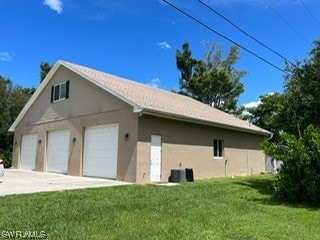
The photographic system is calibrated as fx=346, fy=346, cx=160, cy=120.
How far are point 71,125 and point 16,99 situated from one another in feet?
58.5

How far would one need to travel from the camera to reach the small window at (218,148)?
1985 centimetres

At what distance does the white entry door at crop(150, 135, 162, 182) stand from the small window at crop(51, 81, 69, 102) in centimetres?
707

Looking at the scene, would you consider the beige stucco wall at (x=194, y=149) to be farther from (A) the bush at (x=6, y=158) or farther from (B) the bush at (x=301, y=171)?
(A) the bush at (x=6, y=158)

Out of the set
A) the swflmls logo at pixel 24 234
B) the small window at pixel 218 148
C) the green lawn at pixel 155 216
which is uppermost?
the small window at pixel 218 148

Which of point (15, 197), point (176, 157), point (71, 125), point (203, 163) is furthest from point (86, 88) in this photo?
point (15, 197)

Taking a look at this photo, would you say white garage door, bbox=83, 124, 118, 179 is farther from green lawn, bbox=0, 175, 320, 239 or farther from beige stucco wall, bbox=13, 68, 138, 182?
green lawn, bbox=0, 175, 320, 239

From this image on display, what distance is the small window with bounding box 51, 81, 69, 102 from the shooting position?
798 inches

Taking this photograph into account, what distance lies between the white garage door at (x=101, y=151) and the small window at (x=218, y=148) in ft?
20.8

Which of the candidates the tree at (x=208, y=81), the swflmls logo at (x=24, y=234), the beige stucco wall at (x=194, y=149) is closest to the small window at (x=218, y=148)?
the beige stucco wall at (x=194, y=149)

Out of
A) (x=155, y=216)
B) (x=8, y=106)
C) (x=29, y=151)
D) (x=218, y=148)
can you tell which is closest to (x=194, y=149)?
(x=218, y=148)

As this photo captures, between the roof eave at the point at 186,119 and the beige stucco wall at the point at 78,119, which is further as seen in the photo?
the beige stucco wall at the point at 78,119

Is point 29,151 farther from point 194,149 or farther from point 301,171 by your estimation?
point 301,171

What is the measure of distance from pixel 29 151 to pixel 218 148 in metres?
12.5

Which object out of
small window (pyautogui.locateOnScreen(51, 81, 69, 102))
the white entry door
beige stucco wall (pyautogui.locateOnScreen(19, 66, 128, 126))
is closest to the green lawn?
the white entry door
